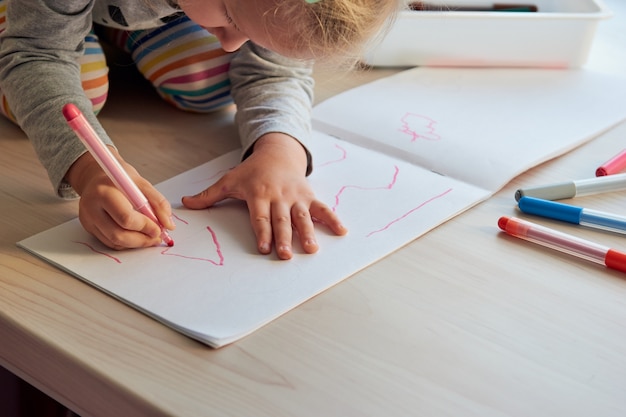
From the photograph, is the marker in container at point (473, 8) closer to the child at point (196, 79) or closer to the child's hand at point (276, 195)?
the child at point (196, 79)

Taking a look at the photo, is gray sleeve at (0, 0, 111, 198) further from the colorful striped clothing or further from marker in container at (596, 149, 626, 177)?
marker in container at (596, 149, 626, 177)

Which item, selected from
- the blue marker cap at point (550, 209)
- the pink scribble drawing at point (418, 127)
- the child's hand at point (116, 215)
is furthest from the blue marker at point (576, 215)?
the child's hand at point (116, 215)

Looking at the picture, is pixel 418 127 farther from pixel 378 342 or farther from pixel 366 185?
pixel 378 342

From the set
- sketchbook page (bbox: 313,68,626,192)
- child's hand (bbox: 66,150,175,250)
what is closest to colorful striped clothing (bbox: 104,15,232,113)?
sketchbook page (bbox: 313,68,626,192)

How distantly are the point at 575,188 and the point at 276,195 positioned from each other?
0.77 ft

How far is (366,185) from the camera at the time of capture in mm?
653

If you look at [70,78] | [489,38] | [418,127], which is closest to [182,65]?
[70,78]

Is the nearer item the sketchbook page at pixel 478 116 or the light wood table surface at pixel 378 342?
the light wood table surface at pixel 378 342

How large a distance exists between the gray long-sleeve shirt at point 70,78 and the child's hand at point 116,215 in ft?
0.16

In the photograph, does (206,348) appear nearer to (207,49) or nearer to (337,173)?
(337,173)

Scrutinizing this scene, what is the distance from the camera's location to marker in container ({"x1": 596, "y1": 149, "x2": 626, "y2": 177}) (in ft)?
2.21

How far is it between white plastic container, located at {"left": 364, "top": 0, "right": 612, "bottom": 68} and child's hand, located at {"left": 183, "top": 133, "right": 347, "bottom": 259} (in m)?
0.26

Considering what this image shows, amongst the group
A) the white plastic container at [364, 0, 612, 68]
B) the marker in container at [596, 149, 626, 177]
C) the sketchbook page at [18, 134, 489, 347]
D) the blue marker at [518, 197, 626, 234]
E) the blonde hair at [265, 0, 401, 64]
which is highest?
the blonde hair at [265, 0, 401, 64]

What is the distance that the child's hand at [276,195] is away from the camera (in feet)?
1.88
